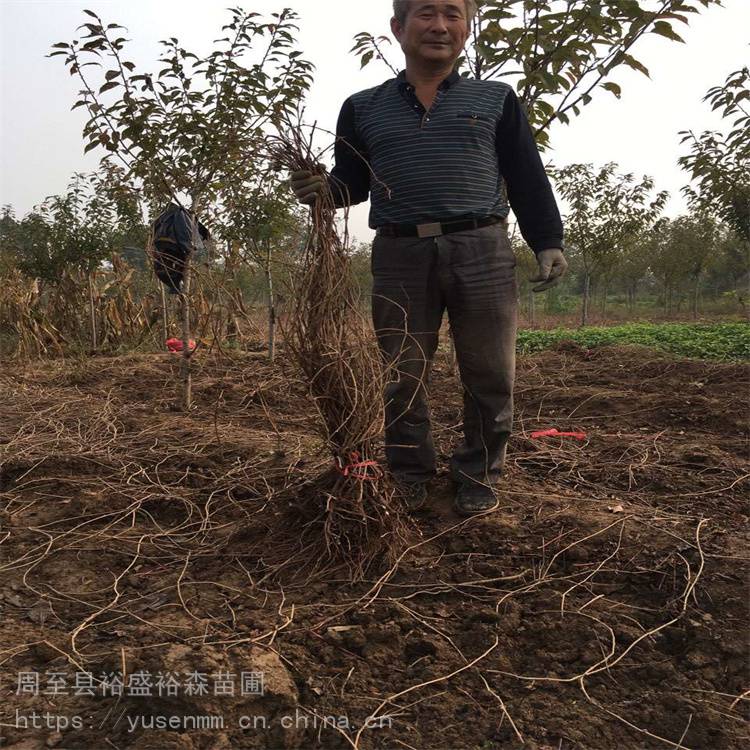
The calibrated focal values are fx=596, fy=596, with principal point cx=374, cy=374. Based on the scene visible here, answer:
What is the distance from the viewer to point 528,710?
4.73 feet

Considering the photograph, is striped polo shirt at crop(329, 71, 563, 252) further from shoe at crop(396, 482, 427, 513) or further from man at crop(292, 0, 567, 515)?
Answer: shoe at crop(396, 482, 427, 513)

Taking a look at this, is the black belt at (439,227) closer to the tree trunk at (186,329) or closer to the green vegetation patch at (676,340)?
the tree trunk at (186,329)

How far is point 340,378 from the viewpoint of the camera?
2062 mm

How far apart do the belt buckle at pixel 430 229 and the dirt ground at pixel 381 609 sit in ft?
2.84

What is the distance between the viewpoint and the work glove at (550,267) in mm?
2346

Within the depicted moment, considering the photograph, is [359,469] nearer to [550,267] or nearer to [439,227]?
[439,227]

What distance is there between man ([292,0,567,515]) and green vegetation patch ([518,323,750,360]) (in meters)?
6.13

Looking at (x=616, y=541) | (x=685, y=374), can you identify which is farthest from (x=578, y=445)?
(x=685, y=374)

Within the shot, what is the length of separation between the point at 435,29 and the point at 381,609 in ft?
6.56

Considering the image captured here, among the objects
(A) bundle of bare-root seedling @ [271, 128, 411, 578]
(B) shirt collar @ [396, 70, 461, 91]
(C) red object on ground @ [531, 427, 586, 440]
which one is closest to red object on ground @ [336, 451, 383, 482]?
(A) bundle of bare-root seedling @ [271, 128, 411, 578]

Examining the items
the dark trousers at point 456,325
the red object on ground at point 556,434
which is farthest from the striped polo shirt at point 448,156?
the red object on ground at point 556,434

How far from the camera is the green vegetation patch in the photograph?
7.76 m

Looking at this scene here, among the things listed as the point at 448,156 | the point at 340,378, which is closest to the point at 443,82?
the point at 448,156

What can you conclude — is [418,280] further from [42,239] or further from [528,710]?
[42,239]
